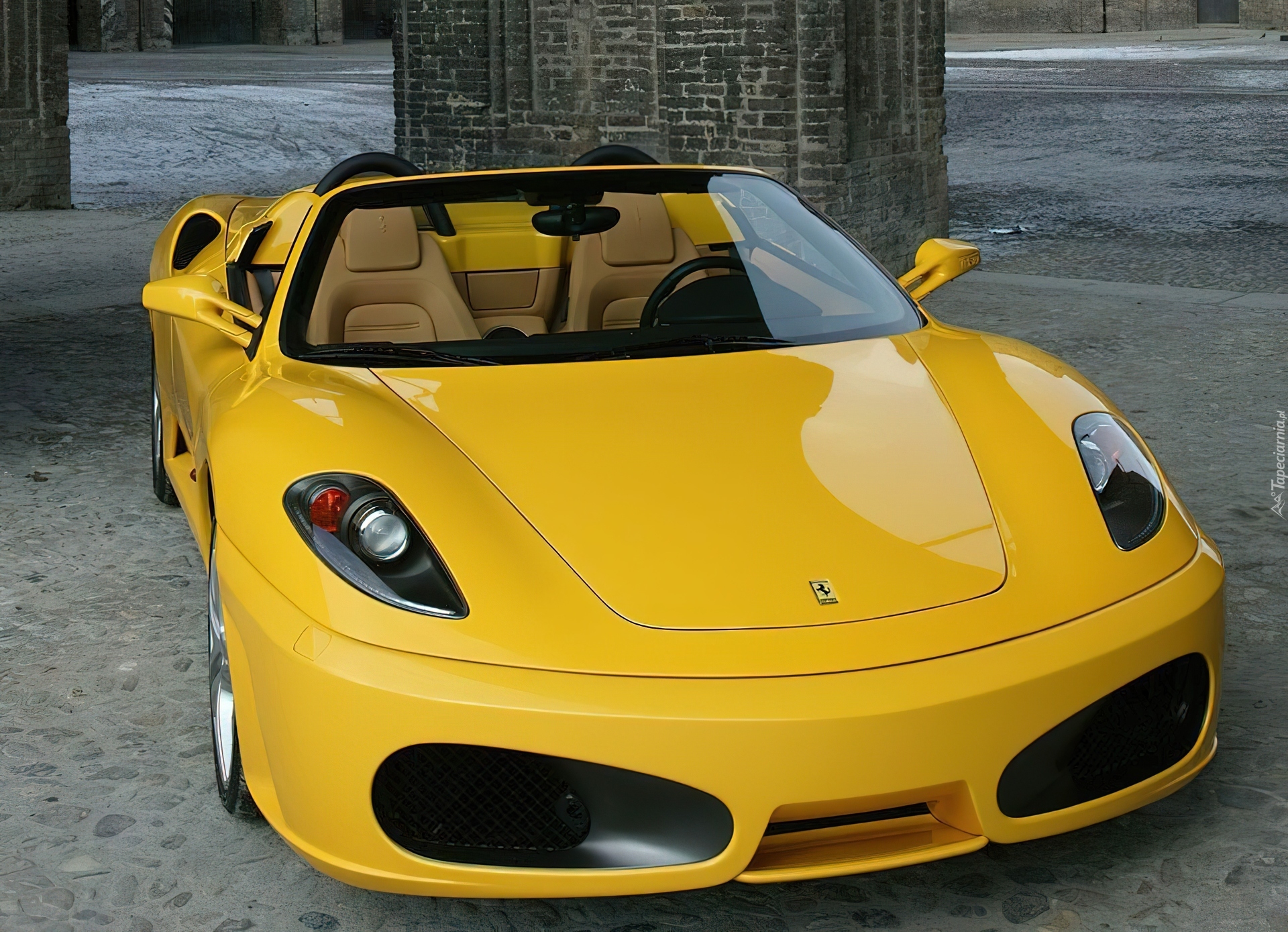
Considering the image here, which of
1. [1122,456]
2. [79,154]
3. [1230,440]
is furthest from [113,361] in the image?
[79,154]

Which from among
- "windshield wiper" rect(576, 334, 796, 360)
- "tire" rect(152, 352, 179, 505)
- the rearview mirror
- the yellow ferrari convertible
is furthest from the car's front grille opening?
"tire" rect(152, 352, 179, 505)

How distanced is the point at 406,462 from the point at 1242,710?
6.62ft

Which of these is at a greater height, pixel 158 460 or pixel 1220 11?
pixel 1220 11

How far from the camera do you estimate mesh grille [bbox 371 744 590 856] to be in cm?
224

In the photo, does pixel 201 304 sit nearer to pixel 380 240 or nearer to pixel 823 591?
pixel 380 240

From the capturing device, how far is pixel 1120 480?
2816 mm

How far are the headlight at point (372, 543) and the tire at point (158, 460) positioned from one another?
8.09 feet

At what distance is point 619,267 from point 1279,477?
281 cm

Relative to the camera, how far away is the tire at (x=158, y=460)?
4.88m

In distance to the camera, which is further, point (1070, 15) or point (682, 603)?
point (1070, 15)

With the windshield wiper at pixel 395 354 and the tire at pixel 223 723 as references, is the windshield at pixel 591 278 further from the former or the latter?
A: the tire at pixel 223 723

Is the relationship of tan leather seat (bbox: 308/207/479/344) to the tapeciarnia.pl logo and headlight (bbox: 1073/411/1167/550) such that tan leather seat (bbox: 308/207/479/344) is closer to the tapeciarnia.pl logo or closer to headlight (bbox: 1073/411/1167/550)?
headlight (bbox: 1073/411/1167/550)

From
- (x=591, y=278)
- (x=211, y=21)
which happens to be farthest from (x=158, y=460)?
(x=211, y=21)

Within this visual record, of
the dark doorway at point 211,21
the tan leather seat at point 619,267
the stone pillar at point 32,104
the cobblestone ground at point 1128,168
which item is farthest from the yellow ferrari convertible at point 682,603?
the dark doorway at point 211,21
